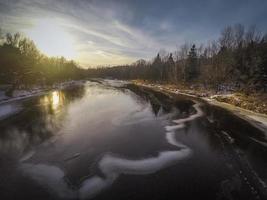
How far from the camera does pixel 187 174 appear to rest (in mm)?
10055

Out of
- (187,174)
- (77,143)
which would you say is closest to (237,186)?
(187,174)

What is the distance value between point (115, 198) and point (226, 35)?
223 ft

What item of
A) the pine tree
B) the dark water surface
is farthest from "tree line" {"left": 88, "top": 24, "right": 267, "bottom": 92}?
the dark water surface

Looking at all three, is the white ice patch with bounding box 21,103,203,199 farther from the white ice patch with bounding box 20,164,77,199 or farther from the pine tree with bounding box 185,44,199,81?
the pine tree with bounding box 185,44,199,81

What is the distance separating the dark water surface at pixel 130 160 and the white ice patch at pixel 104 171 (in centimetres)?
4

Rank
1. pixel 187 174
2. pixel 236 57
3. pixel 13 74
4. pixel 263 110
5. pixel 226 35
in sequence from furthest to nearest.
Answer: pixel 226 35
pixel 236 57
pixel 13 74
pixel 263 110
pixel 187 174

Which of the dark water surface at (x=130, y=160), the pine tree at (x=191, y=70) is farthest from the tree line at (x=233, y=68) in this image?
the dark water surface at (x=130, y=160)

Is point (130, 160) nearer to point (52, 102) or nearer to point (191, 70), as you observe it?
point (52, 102)

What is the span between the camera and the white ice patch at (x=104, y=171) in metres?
8.64

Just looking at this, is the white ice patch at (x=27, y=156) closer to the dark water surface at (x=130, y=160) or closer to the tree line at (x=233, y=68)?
the dark water surface at (x=130, y=160)

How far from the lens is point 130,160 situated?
11.6 m

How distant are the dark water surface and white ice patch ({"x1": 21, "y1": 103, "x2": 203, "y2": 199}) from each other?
0.04m

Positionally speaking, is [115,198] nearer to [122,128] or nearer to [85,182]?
[85,182]

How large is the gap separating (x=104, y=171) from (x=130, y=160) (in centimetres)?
186
